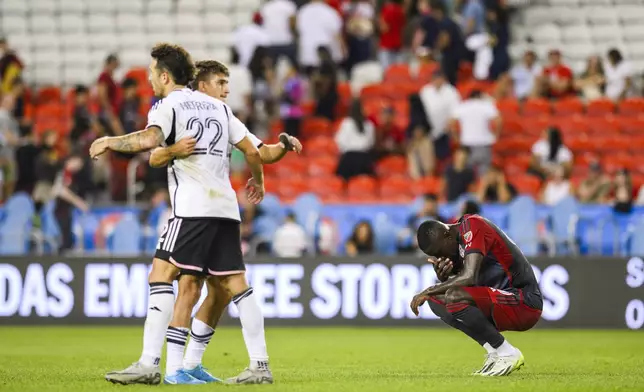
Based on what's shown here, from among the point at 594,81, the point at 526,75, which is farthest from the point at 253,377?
the point at 526,75

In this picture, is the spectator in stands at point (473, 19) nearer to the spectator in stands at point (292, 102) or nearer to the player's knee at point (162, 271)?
the spectator in stands at point (292, 102)

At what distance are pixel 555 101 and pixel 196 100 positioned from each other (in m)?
13.7

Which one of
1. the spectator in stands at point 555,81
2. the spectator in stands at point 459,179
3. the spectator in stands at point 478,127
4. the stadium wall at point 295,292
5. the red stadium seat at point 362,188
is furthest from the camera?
the spectator in stands at point 555,81

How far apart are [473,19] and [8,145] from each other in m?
8.58

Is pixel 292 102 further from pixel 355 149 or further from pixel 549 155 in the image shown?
pixel 549 155

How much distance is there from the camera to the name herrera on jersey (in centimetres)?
793

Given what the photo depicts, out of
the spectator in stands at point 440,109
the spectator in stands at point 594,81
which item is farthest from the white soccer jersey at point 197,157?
the spectator in stands at point 594,81

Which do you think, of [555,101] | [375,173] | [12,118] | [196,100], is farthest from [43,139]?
[196,100]

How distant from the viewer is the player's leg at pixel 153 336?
7.72 meters

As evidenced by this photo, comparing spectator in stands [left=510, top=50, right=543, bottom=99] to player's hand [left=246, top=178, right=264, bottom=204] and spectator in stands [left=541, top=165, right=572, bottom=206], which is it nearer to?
spectator in stands [left=541, top=165, right=572, bottom=206]

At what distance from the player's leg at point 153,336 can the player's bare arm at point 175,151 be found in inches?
30.2

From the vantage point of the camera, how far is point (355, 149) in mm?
19234

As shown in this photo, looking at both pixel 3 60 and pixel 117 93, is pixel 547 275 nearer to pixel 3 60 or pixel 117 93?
pixel 117 93

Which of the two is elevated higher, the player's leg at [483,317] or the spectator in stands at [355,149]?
the spectator in stands at [355,149]
